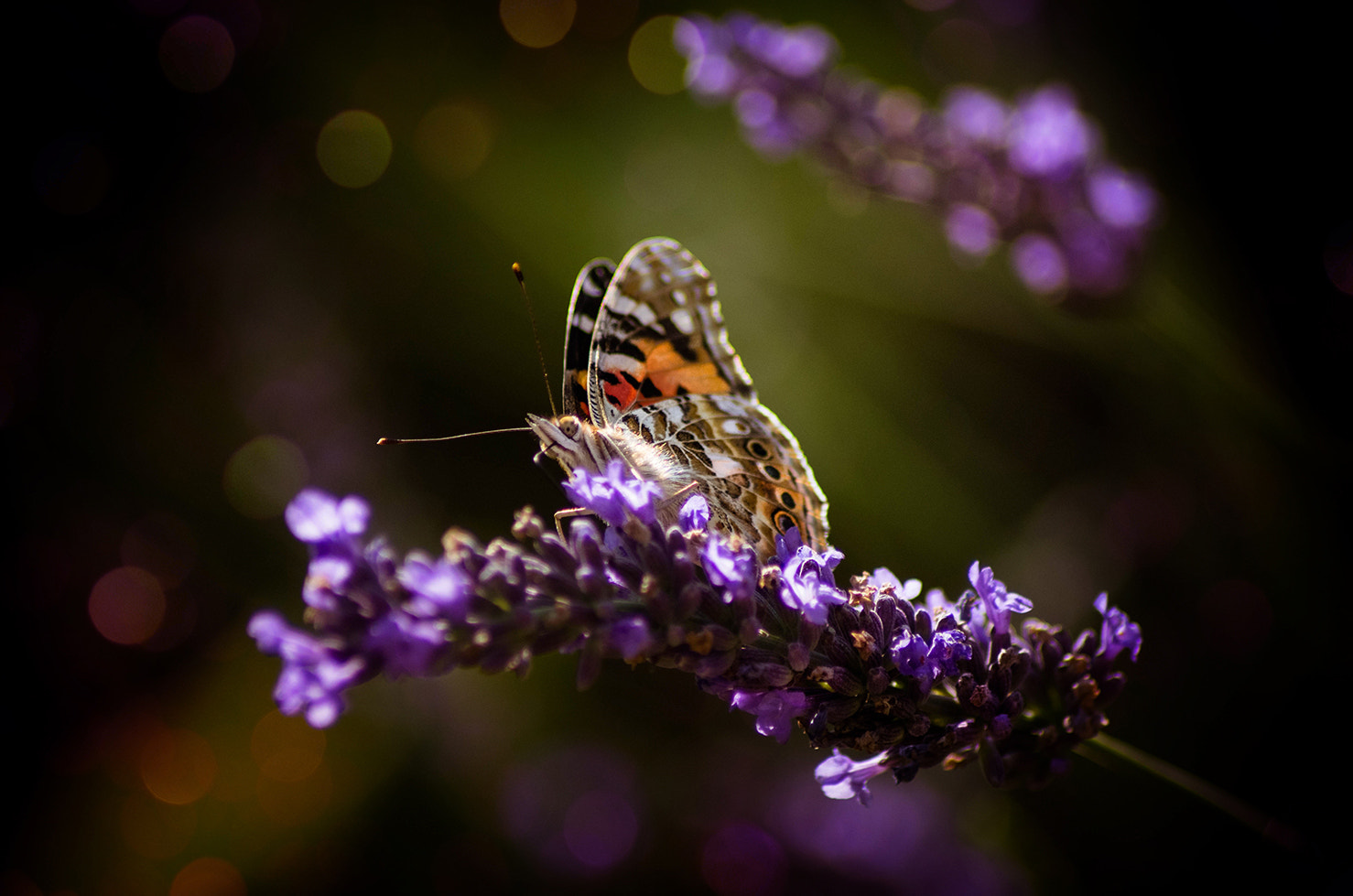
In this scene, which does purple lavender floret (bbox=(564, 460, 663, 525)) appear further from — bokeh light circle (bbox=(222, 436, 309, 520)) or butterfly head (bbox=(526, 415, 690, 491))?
bokeh light circle (bbox=(222, 436, 309, 520))

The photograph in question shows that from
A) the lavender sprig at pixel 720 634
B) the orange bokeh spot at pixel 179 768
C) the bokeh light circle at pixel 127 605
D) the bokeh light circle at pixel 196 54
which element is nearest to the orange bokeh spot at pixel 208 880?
the orange bokeh spot at pixel 179 768

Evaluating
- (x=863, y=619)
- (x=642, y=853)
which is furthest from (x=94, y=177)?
(x=863, y=619)

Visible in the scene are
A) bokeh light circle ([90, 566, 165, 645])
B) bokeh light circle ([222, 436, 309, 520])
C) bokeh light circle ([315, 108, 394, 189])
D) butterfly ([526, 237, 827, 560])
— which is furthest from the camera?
bokeh light circle ([315, 108, 394, 189])

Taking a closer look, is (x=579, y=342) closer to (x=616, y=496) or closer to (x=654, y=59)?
(x=616, y=496)

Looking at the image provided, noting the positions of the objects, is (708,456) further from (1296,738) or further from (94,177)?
(94,177)

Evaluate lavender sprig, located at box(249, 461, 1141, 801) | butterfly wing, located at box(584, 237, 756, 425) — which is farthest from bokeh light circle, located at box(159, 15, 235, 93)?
lavender sprig, located at box(249, 461, 1141, 801)

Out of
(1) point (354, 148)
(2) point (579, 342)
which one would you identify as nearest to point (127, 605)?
(1) point (354, 148)
